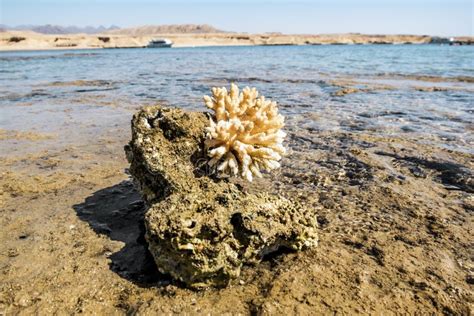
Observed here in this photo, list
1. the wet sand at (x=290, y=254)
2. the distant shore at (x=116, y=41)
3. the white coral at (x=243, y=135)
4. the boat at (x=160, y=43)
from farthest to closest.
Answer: the boat at (x=160, y=43), the distant shore at (x=116, y=41), the white coral at (x=243, y=135), the wet sand at (x=290, y=254)

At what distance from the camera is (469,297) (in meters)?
2.31

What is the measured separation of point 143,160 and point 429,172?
342 centimetres

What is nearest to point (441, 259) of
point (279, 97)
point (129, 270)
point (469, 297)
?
point (469, 297)

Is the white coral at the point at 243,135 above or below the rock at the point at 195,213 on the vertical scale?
above

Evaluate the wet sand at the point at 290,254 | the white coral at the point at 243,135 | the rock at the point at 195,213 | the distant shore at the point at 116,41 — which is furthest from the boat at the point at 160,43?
the rock at the point at 195,213

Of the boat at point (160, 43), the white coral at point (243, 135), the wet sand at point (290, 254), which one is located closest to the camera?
the wet sand at point (290, 254)

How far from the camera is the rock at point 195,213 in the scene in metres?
2.32

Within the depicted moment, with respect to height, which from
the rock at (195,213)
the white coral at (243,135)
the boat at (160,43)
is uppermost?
the boat at (160,43)

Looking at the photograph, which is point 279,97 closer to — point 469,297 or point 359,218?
point 359,218

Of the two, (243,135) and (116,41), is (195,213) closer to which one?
(243,135)

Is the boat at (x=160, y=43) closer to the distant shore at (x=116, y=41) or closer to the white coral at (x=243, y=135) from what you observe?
the distant shore at (x=116, y=41)

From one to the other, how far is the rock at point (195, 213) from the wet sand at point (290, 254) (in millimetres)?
141

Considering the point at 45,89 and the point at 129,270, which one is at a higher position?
the point at 45,89

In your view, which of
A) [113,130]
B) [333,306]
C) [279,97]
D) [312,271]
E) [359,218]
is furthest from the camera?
[279,97]
